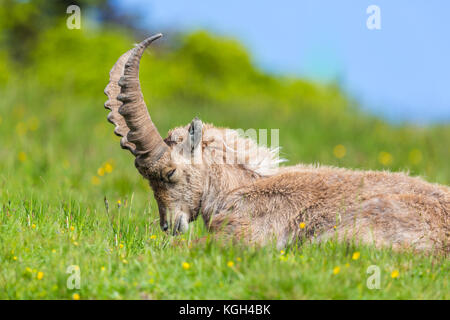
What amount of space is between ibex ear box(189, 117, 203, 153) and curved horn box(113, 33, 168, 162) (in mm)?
323

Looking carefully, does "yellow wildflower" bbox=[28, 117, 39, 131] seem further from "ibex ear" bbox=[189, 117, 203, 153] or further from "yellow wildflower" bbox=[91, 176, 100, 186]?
"ibex ear" bbox=[189, 117, 203, 153]

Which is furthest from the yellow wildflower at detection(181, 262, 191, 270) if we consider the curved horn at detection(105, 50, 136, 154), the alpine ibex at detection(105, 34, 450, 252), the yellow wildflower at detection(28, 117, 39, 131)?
the yellow wildflower at detection(28, 117, 39, 131)

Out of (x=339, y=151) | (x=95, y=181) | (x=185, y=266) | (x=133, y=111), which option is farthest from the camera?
(x=339, y=151)

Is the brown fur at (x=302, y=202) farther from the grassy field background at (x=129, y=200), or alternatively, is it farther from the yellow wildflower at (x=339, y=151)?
the yellow wildflower at (x=339, y=151)

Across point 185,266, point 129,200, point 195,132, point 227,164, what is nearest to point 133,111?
point 195,132

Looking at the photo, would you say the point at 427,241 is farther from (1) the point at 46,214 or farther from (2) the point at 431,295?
(1) the point at 46,214

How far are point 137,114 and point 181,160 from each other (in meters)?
0.82

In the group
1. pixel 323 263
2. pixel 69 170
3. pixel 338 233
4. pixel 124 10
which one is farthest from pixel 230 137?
pixel 124 10

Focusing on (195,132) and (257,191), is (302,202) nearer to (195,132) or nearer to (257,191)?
(257,191)

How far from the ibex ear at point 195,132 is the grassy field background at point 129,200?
1068mm

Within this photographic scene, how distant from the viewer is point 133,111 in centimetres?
618

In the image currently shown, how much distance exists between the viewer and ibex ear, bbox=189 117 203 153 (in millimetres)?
6434

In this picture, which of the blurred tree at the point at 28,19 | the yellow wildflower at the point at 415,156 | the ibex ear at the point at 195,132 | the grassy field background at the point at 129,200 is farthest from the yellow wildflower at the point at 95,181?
the blurred tree at the point at 28,19

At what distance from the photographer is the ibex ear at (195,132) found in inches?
253
